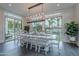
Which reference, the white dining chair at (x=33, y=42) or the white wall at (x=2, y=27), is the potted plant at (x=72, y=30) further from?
the white wall at (x=2, y=27)

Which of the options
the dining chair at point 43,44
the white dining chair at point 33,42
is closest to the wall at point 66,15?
the dining chair at point 43,44

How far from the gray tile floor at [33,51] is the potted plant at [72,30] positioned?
11.5 inches

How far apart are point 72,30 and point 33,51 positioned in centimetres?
143

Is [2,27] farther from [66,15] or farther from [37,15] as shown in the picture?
[66,15]

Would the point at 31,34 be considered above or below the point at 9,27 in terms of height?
below

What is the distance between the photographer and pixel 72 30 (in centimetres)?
384

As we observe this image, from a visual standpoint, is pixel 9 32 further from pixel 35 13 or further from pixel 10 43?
pixel 35 13

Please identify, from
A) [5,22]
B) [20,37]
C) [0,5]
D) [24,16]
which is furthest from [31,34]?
[0,5]

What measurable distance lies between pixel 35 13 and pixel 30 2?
1.30 ft

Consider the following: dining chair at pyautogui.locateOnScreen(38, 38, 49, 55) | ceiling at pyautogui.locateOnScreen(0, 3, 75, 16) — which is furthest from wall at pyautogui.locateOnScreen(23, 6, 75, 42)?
dining chair at pyautogui.locateOnScreen(38, 38, 49, 55)

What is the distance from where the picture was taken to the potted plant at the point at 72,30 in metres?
3.79

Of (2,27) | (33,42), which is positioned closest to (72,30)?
(33,42)

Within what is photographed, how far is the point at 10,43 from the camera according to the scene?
3918 mm

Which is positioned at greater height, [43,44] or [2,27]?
[2,27]
